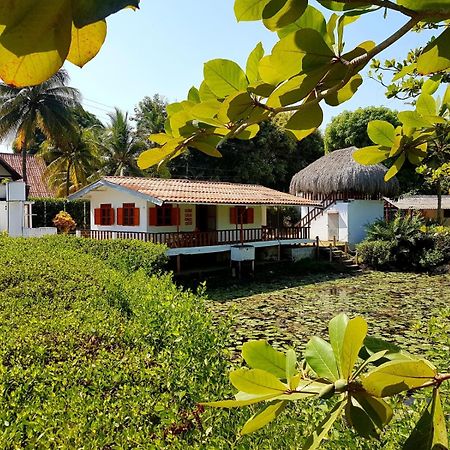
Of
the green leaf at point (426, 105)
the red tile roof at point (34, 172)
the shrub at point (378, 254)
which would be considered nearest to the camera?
the green leaf at point (426, 105)

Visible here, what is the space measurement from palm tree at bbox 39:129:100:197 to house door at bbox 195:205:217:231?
900cm

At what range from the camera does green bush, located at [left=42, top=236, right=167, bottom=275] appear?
1028 cm

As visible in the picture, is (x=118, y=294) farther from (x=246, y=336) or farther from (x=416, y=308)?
(x=416, y=308)

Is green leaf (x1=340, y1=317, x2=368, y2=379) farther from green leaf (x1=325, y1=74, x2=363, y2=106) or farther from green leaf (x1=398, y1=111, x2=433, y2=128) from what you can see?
green leaf (x1=398, y1=111, x2=433, y2=128)

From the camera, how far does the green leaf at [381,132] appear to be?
0.96m

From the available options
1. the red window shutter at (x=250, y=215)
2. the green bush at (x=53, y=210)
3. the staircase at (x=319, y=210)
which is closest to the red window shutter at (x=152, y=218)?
the red window shutter at (x=250, y=215)

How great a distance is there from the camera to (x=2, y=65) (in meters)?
0.36

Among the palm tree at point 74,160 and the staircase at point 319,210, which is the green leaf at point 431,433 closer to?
the staircase at point 319,210

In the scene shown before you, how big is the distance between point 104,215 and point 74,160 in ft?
27.6

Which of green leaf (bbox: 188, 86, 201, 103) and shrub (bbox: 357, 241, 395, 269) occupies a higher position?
A: green leaf (bbox: 188, 86, 201, 103)

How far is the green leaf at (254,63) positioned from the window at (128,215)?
14.6 m

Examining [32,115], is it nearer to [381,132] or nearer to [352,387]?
[381,132]

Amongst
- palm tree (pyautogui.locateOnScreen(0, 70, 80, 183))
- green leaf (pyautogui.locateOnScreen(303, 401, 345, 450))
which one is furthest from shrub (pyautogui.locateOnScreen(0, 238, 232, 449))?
palm tree (pyautogui.locateOnScreen(0, 70, 80, 183))

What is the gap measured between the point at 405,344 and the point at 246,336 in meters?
2.96
